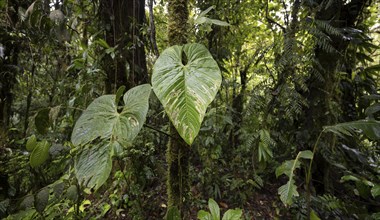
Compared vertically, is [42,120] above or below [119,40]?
below

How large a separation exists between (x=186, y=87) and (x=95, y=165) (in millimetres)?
350

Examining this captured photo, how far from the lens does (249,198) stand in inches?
77.2

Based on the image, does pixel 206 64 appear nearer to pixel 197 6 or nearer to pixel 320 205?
pixel 320 205

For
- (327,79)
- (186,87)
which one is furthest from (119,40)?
(327,79)

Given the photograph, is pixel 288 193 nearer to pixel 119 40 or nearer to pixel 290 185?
pixel 290 185

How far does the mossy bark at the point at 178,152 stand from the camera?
1.07 meters

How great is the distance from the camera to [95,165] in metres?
0.67

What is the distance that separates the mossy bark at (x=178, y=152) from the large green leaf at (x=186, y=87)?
0.31 m

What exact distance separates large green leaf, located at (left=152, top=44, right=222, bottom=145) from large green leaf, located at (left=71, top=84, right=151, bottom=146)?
0.13 m

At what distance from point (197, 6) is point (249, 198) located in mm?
1783

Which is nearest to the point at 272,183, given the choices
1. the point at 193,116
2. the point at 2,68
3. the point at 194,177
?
the point at 194,177

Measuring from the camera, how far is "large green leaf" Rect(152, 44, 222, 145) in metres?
0.59

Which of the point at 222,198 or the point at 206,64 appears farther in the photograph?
the point at 222,198

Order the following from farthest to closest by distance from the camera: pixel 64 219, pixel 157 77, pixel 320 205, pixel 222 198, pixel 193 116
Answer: pixel 222 198
pixel 320 205
pixel 64 219
pixel 157 77
pixel 193 116
